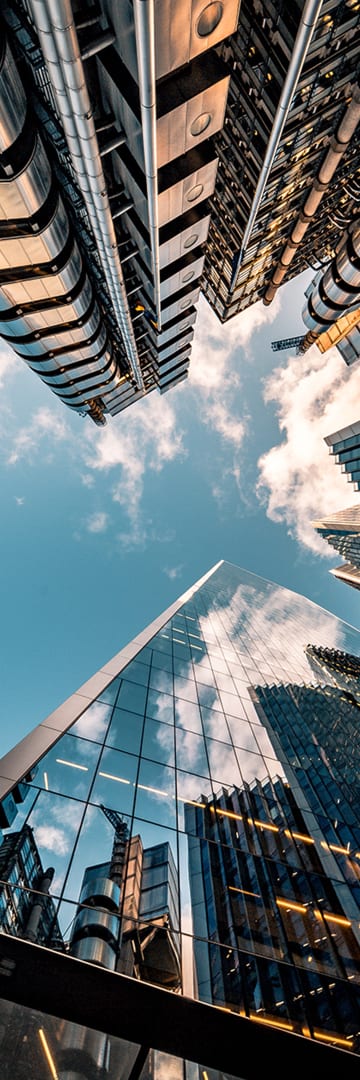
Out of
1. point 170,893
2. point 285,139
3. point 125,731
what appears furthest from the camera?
point 285,139

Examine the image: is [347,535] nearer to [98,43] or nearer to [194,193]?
[194,193]

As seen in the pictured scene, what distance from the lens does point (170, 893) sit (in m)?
8.81

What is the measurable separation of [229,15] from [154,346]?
23237 millimetres

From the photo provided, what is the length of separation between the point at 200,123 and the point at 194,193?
3.28 m

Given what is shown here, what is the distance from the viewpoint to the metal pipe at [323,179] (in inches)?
836

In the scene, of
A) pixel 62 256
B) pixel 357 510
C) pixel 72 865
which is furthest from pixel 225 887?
pixel 357 510

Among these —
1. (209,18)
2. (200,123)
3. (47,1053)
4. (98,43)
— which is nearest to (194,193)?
(200,123)

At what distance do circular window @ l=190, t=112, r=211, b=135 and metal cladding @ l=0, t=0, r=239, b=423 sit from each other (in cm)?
4

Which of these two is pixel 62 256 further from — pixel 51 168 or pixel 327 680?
pixel 327 680

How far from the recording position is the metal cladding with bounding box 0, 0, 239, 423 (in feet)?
34.6

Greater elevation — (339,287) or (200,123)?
(339,287)

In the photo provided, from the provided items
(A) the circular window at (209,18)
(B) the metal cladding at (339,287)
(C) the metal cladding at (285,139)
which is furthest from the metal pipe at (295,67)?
(B) the metal cladding at (339,287)

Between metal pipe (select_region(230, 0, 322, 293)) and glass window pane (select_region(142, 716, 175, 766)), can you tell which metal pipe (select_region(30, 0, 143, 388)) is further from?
glass window pane (select_region(142, 716, 175, 766))

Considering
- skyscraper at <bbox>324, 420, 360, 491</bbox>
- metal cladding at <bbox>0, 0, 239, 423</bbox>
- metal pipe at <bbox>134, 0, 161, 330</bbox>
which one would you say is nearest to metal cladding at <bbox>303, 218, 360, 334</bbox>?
metal cladding at <bbox>0, 0, 239, 423</bbox>
